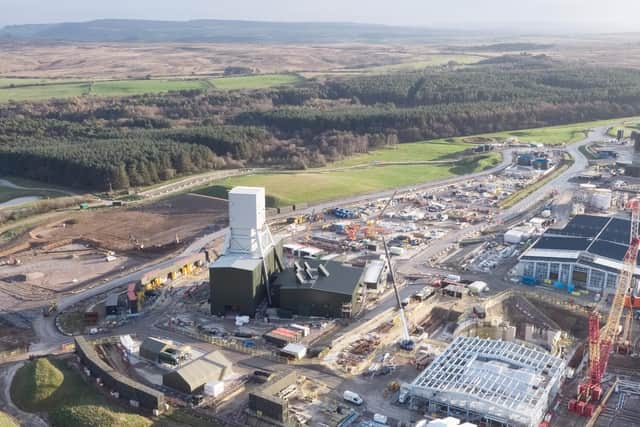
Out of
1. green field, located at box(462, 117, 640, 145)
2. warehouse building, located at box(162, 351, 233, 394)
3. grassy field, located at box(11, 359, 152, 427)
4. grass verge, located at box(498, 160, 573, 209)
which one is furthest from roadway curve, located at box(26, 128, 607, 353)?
warehouse building, located at box(162, 351, 233, 394)

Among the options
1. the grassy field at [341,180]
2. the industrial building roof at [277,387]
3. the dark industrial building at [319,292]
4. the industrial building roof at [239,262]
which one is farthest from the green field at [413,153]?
the industrial building roof at [277,387]

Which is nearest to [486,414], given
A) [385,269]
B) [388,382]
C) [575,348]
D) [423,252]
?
[388,382]

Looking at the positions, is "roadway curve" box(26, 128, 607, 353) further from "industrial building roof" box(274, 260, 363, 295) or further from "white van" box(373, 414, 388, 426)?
"white van" box(373, 414, 388, 426)

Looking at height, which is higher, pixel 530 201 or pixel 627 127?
pixel 627 127

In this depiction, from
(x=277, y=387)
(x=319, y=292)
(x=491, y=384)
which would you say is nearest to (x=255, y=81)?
(x=319, y=292)

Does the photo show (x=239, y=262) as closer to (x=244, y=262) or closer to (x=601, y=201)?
(x=244, y=262)

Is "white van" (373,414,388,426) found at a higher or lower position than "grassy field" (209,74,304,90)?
lower

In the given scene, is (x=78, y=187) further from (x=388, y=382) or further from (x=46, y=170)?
(x=388, y=382)
